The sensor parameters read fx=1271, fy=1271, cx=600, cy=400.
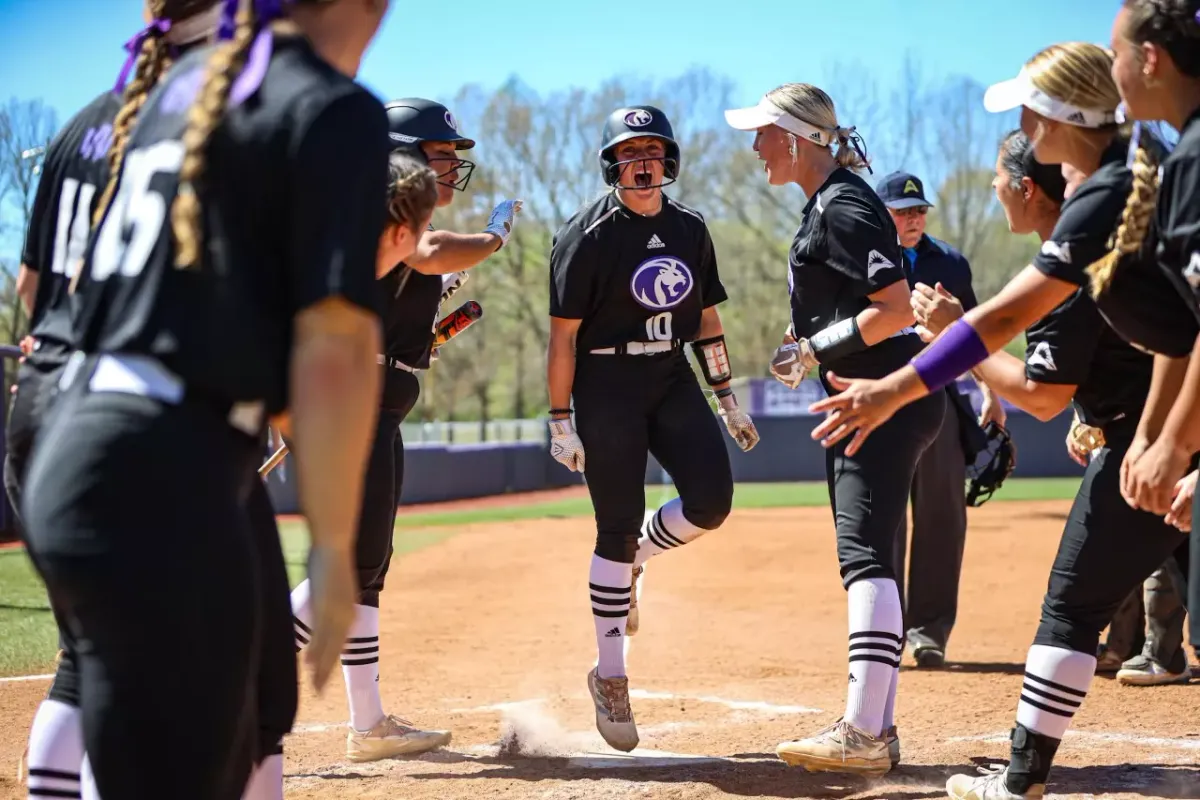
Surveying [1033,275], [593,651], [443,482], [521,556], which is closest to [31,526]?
[1033,275]

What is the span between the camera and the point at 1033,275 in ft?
10.7

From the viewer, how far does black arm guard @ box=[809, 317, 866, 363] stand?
4.61m

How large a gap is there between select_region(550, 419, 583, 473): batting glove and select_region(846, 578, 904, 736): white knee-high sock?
144cm

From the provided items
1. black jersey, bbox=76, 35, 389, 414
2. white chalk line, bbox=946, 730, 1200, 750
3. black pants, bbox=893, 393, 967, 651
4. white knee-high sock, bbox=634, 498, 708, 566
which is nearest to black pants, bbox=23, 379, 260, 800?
black jersey, bbox=76, 35, 389, 414

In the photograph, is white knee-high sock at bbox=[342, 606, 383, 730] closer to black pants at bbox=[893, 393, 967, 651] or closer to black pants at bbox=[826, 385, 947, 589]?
black pants at bbox=[826, 385, 947, 589]

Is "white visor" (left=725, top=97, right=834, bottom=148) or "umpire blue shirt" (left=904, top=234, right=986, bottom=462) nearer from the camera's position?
"white visor" (left=725, top=97, right=834, bottom=148)

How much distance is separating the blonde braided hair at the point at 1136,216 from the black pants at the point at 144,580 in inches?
84.5

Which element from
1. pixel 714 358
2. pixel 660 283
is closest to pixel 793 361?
pixel 660 283

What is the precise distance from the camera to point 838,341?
15.2 feet

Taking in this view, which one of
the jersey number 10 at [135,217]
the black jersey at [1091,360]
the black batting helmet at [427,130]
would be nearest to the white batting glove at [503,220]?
the black batting helmet at [427,130]

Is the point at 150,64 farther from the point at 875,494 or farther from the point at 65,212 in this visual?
the point at 875,494

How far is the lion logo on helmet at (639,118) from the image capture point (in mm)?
5527

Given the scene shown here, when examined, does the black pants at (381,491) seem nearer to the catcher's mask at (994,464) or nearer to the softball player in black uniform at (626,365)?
the softball player in black uniform at (626,365)

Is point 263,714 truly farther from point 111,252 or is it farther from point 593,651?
point 593,651
